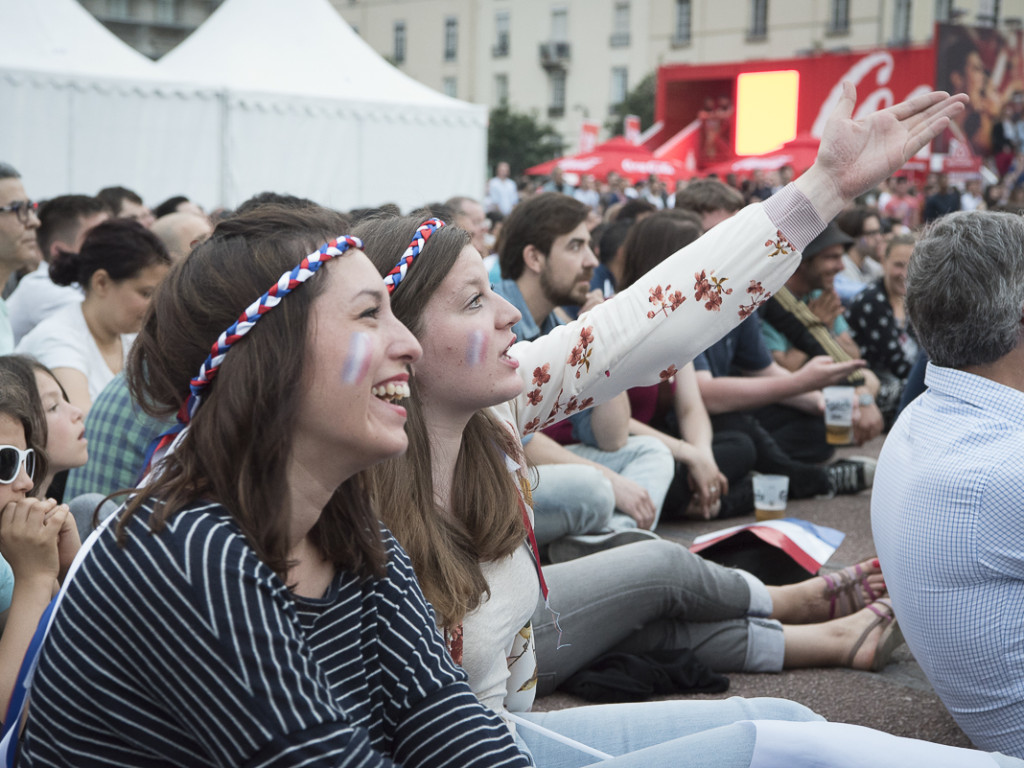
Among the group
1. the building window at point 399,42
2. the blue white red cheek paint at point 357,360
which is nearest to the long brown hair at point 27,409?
the blue white red cheek paint at point 357,360

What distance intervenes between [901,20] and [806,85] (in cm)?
1623

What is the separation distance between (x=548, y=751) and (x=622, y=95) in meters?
55.2

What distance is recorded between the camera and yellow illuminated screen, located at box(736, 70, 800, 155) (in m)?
27.6

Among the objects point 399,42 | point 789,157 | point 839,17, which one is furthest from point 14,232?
point 399,42

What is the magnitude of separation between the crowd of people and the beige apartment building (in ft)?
129

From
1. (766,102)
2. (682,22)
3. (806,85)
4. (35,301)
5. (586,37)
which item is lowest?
(35,301)

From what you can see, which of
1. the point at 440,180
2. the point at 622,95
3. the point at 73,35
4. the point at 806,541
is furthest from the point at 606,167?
the point at 622,95

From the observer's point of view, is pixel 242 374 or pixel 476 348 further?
pixel 476 348

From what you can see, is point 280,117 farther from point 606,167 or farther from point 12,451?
point 606,167

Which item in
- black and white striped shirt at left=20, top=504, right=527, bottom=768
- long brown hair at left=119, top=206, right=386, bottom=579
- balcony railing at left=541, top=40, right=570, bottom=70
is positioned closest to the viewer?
black and white striped shirt at left=20, top=504, right=527, bottom=768

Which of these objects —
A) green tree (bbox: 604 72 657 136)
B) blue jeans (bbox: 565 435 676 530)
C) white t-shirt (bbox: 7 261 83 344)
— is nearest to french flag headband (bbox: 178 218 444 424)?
blue jeans (bbox: 565 435 676 530)

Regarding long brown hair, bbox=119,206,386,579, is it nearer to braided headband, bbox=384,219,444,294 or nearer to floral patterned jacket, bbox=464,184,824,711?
braided headband, bbox=384,219,444,294

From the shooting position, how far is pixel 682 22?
4969 centimetres

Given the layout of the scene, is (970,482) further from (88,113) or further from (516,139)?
(516,139)
